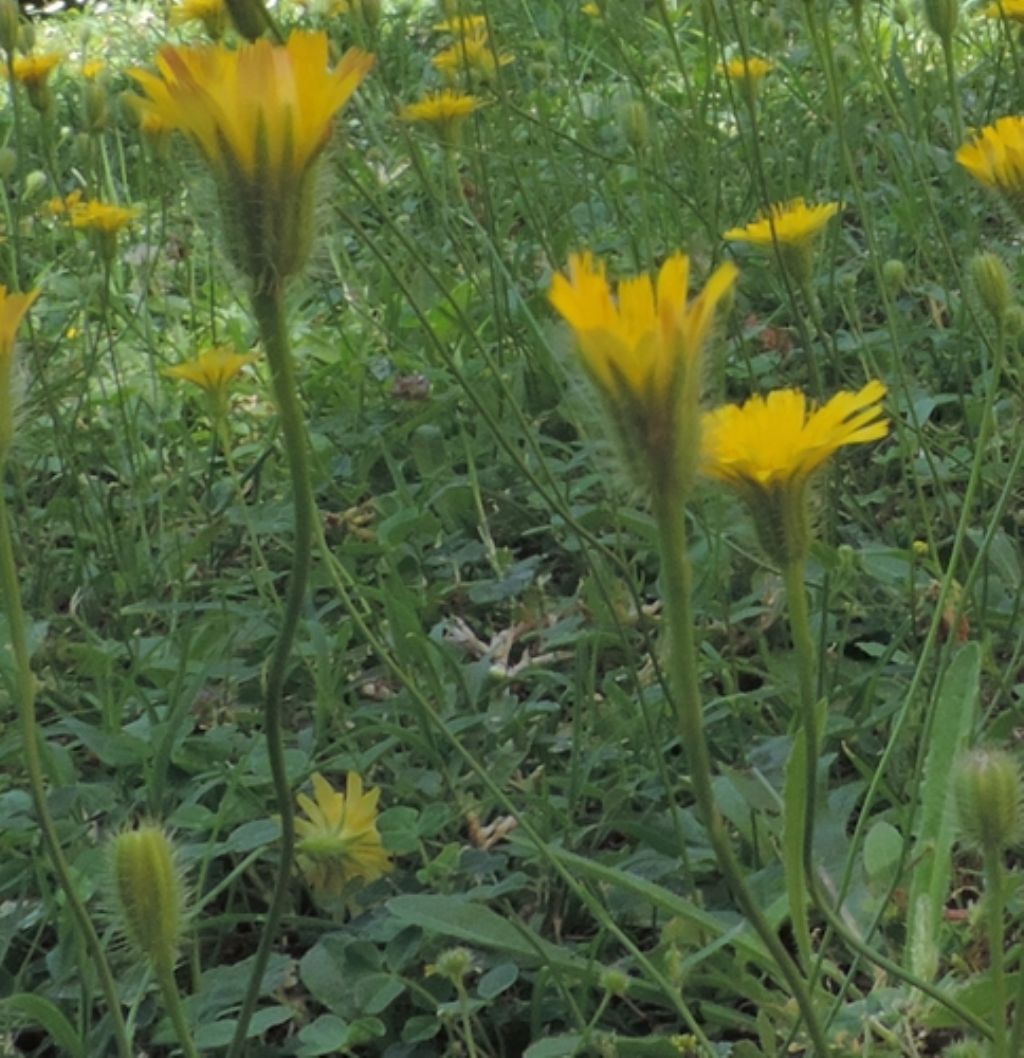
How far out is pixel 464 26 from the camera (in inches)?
74.2

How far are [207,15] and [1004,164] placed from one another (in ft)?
3.23

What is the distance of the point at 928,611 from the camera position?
1.52m

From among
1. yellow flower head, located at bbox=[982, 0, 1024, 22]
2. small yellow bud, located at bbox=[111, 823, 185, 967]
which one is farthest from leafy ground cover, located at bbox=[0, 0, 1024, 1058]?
yellow flower head, located at bbox=[982, 0, 1024, 22]

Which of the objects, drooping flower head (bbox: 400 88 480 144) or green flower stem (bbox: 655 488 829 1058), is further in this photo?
drooping flower head (bbox: 400 88 480 144)

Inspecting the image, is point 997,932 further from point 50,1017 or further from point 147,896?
point 50,1017

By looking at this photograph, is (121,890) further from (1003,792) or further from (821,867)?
(821,867)

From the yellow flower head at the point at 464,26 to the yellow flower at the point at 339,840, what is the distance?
2.94 ft

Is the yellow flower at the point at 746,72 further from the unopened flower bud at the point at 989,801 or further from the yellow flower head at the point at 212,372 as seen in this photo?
the unopened flower bud at the point at 989,801

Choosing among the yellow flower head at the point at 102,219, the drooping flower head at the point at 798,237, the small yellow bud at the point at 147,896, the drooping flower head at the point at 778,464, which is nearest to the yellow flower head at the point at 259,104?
the drooping flower head at the point at 778,464

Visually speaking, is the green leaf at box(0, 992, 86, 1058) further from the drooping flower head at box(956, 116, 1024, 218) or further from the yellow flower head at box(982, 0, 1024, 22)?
the yellow flower head at box(982, 0, 1024, 22)

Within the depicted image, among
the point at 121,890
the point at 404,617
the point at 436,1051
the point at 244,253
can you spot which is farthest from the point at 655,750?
the point at 244,253

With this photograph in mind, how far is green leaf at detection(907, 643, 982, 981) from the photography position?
1.03 meters

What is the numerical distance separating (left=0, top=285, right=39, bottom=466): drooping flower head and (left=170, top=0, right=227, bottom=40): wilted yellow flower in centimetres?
100

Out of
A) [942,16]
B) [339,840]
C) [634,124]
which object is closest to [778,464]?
[339,840]
